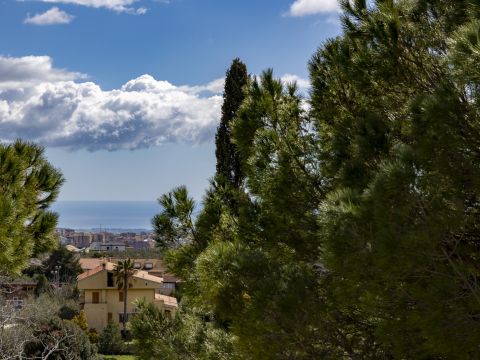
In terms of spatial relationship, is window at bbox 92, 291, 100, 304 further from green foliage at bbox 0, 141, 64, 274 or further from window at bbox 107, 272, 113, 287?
green foliage at bbox 0, 141, 64, 274

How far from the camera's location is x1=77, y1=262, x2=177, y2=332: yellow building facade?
38125 millimetres

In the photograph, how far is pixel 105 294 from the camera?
3881 centimetres

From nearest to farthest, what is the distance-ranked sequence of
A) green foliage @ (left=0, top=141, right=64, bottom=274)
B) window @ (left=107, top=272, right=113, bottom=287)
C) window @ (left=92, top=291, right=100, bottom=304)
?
1. green foliage @ (left=0, top=141, right=64, bottom=274)
2. window @ (left=107, top=272, right=113, bottom=287)
3. window @ (left=92, top=291, right=100, bottom=304)

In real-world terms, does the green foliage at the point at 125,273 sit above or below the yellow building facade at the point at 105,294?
above

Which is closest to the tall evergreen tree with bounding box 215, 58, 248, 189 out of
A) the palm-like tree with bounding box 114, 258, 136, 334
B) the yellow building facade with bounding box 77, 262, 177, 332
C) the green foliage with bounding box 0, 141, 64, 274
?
the green foliage with bounding box 0, 141, 64, 274

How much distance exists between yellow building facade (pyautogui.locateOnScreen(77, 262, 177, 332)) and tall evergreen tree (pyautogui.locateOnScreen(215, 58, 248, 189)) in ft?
95.6

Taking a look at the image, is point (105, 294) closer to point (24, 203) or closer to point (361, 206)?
point (24, 203)

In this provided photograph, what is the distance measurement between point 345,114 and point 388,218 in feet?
5.69

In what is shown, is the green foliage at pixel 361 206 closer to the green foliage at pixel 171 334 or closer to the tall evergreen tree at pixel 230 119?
the green foliage at pixel 171 334

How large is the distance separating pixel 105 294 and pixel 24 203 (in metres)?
35.1

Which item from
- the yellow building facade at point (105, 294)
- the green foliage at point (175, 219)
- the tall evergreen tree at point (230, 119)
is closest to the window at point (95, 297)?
the yellow building facade at point (105, 294)

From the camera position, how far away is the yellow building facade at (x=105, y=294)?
38.1m

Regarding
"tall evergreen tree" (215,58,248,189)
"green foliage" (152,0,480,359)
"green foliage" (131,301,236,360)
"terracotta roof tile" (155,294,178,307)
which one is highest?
"tall evergreen tree" (215,58,248,189)

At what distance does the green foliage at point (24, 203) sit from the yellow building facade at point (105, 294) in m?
33.3
